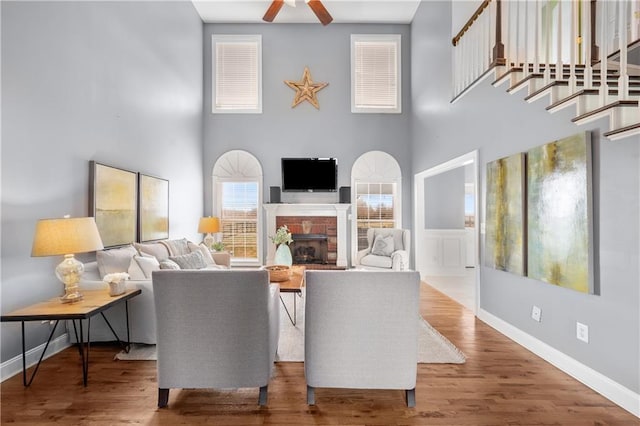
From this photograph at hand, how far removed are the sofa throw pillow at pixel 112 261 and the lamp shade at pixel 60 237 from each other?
0.77m

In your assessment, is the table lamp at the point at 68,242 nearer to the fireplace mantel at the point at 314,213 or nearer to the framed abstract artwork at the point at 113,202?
the framed abstract artwork at the point at 113,202

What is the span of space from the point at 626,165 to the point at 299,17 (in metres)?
6.45

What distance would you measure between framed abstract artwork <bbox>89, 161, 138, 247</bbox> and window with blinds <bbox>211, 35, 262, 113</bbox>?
3295mm

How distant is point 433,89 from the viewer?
18.8 ft

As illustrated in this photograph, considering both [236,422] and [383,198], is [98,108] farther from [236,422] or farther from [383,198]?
[383,198]

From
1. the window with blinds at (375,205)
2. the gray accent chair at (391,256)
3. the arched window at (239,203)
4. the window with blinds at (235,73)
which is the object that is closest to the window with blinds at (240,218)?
the arched window at (239,203)

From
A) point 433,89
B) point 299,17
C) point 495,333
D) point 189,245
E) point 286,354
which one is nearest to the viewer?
point 286,354

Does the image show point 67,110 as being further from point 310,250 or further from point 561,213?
point 310,250

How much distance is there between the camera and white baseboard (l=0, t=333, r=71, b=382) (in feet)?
8.31

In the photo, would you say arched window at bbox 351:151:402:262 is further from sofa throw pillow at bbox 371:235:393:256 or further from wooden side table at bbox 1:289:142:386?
wooden side table at bbox 1:289:142:386

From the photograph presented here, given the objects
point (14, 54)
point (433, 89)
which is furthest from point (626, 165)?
point (14, 54)

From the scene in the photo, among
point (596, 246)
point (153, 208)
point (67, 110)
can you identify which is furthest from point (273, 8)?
point (596, 246)

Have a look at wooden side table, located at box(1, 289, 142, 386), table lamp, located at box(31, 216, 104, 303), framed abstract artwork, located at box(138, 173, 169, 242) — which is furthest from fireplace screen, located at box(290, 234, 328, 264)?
table lamp, located at box(31, 216, 104, 303)

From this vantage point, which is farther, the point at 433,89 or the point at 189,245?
the point at 433,89
